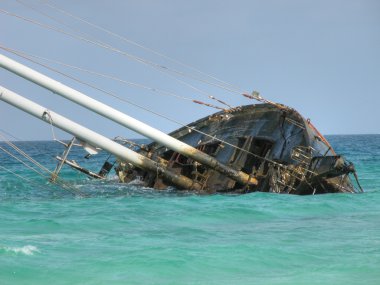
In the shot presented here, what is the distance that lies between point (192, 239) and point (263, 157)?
12.0 m

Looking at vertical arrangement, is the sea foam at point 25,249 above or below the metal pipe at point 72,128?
below

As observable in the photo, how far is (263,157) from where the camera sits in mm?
27344

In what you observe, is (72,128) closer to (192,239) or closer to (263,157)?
(263,157)

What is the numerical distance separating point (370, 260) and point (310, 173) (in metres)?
10.6

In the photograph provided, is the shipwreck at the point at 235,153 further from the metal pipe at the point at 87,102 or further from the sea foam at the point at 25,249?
the sea foam at the point at 25,249

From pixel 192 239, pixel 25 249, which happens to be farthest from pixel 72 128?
pixel 25 249

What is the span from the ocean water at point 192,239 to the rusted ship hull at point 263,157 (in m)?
1.03

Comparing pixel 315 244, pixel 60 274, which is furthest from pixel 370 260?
pixel 60 274

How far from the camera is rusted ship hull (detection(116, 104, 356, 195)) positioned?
23969 mm

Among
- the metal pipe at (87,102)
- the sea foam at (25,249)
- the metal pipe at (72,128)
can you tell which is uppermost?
the metal pipe at (87,102)

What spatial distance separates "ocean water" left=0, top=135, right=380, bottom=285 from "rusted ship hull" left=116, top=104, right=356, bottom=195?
3.38 feet

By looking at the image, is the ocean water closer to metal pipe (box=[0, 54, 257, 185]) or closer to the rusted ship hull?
the rusted ship hull

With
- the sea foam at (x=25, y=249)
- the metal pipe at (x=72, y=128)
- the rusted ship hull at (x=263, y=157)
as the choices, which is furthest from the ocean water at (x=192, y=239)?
the metal pipe at (x=72, y=128)

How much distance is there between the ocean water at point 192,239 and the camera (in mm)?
12641
